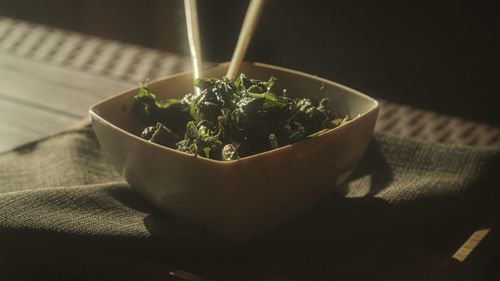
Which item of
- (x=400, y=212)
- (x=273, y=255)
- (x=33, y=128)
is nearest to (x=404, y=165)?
(x=400, y=212)

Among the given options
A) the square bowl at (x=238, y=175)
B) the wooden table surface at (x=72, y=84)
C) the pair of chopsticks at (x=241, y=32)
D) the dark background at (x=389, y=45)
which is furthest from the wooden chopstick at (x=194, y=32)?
the dark background at (x=389, y=45)

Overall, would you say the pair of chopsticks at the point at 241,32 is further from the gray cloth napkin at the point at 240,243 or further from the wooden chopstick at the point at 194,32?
the gray cloth napkin at the point at 240,243

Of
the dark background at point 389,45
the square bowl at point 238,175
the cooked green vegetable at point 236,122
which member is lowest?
the dark background at point 389,45

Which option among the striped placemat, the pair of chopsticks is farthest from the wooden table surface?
the pair of chopsticks

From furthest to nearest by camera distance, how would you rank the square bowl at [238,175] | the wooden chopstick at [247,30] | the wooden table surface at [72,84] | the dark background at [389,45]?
the dark background at [389,45]
the wooden table surface at [72,84]
the wooden chopstick at [247,30]
the square bowl at [238,175]

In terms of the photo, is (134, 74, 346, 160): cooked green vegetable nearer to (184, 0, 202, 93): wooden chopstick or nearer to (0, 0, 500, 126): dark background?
(184, 0, 202, 93): wooden chopstick

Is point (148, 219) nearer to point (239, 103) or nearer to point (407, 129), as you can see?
point (239, 103)

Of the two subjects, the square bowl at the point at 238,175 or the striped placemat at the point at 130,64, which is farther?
the striped placemat at the point at 130,64
